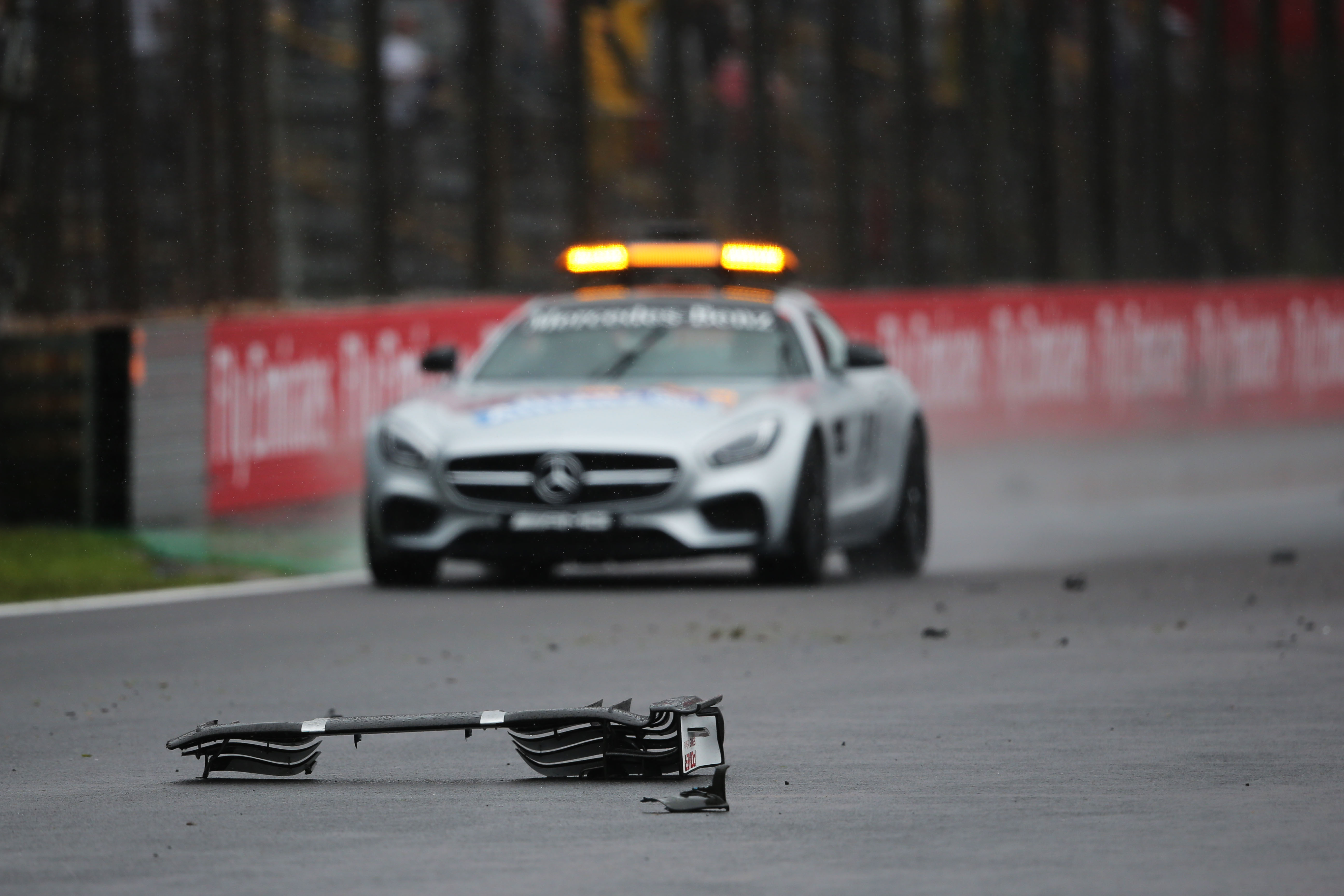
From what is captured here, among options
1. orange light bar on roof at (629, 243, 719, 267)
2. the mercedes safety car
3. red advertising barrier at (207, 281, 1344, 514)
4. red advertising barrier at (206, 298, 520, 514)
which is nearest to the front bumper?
the mercedes safety car

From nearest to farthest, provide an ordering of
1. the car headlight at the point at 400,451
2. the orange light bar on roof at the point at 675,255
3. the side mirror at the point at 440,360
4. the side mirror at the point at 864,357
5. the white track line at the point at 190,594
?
the white track line at the point at 190,594, the car headlight at the point at 400,451, the side mirror at the point at 440,360, the side mirror at the point at 864,357, the orange light bar on roof at the point at 675,255

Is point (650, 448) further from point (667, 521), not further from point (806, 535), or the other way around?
point (806, 535)

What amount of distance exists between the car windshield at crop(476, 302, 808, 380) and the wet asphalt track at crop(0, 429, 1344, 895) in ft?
3.22

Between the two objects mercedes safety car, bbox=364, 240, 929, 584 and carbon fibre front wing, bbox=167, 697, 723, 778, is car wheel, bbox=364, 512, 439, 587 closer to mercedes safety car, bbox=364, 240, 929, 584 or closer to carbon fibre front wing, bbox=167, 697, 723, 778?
mercedes safety car, bbox=364, 240, 929, 584

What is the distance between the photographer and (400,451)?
1405 cm

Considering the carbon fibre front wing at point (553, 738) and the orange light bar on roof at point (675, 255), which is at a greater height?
the orange light bar on roof at point (675, 255)

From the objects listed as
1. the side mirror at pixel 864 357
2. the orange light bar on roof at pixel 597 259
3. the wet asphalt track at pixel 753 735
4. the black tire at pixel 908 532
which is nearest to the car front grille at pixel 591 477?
the wet asphalt track at pixel 753 735

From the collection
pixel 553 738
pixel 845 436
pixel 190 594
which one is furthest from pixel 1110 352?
pixel 553 738

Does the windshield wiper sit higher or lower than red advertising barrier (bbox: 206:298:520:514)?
higher

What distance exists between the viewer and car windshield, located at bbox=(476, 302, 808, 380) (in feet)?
48.2

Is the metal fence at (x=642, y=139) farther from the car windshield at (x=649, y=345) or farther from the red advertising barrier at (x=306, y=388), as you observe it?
the car windshield at (x=649, y=345)

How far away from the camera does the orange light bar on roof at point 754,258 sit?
51.9 feet

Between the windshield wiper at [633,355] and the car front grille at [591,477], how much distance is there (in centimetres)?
98

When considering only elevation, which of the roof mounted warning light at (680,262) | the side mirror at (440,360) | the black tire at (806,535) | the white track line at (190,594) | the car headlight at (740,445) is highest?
the roof mounted warning light at (680,262)
